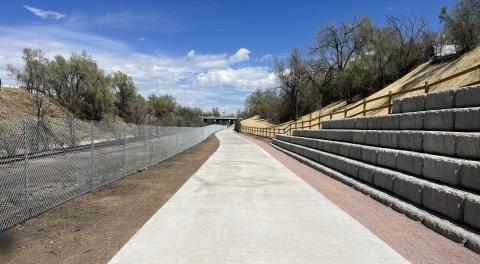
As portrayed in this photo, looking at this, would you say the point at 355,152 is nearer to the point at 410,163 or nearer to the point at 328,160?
the point at 328,160

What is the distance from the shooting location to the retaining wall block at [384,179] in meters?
10.2

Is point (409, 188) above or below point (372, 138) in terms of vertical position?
below

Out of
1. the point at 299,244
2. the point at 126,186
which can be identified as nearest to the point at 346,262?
the point at 299,244

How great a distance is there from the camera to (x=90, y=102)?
8125cm

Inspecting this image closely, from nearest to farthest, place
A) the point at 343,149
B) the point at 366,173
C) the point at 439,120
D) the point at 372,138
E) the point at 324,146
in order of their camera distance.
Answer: the point at 439,120
the point at 366,173
the point at 372,138
the point at 343,149
the point at 324,146

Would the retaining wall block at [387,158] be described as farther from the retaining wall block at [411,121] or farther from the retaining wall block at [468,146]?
the retaining wall block at [468,146]

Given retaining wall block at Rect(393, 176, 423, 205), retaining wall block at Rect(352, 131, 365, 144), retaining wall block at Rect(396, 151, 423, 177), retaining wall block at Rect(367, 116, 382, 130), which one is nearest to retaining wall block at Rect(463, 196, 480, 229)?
retaining wall block at Rect(393, 176, 423, 205)

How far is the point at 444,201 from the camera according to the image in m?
7.61

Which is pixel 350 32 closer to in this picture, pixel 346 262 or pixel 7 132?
pixel 7 132

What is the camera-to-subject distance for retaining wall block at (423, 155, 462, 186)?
782cm

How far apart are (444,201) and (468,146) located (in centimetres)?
116

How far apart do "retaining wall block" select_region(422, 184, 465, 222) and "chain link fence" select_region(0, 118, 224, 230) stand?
7.20m

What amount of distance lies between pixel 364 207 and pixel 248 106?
6843 inches

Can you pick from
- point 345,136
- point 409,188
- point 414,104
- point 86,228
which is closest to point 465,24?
point 345,136
